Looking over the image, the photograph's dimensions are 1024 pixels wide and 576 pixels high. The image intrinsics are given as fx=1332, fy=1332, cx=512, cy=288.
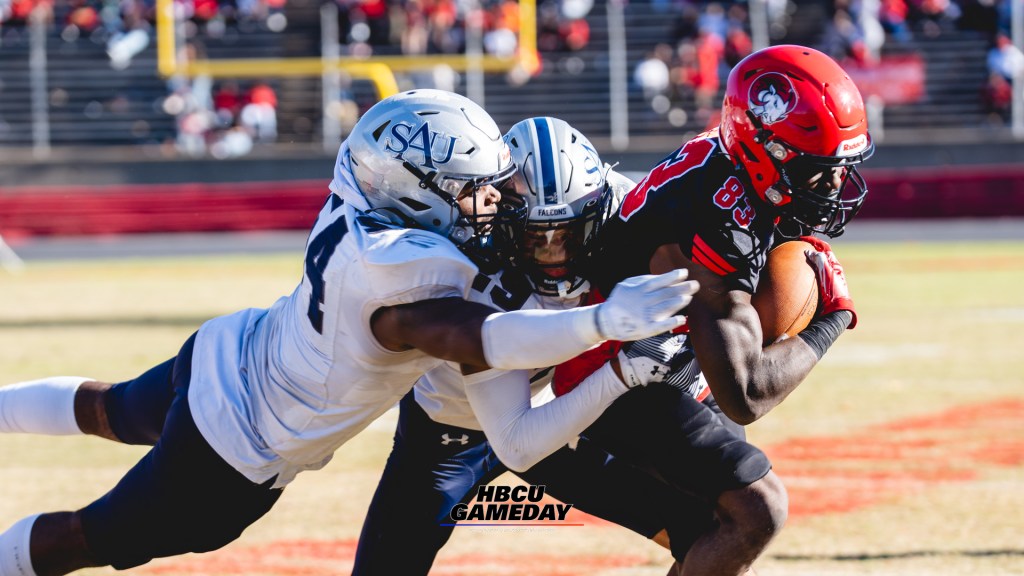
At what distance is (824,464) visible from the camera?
6.32m

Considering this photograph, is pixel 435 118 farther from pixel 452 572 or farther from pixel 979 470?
pixel 979 470

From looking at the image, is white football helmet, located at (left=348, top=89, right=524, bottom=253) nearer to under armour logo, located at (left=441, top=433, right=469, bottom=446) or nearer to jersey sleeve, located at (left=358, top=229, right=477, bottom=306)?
jersey sleeve, located at (left=358, top=229, right=477, bottom=306)

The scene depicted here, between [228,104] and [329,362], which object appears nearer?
[329,362]

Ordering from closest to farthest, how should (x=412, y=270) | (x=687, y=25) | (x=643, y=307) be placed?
1. (x=643, y=307)
2. (x=412, y=270)
3. (x=687, y=25)

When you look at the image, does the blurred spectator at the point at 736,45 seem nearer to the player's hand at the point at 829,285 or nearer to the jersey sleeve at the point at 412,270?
the player's hand at the point at 829,285

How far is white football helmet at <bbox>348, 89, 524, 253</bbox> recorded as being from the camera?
11.7 ft

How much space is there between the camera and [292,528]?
5.36 meters

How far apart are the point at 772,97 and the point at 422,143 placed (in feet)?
3.22

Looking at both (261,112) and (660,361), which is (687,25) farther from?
(660,361)

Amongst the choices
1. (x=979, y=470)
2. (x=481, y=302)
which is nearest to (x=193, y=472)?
(x=481, y=302)

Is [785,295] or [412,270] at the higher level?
[412,270]

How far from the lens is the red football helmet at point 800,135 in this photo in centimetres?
363

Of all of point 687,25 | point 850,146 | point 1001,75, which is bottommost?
point 1001,75

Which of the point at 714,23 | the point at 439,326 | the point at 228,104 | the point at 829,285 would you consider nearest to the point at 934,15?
the point at 714,23
